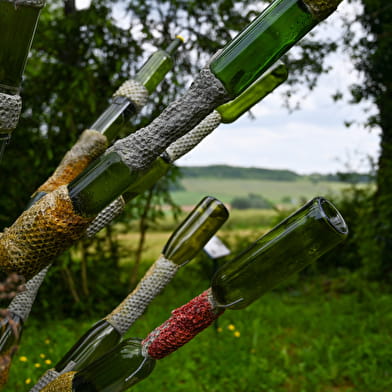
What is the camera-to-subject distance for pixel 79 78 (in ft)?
11.6

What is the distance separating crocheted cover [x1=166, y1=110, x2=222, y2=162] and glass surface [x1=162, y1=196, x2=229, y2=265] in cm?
10

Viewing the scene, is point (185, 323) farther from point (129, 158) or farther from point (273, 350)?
point (273, 350)

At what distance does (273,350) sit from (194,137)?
290 cm

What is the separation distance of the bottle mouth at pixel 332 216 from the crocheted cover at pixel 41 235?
27 cm

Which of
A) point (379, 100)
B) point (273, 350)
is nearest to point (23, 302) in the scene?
point (273, 350)

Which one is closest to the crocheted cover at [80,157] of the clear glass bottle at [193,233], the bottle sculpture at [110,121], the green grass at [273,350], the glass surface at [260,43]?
the bottle sculpture at [110,121]

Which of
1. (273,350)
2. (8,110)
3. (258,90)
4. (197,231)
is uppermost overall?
(8,110)

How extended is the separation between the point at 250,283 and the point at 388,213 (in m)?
4.21

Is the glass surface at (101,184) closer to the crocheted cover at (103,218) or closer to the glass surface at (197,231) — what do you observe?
the crocheted cover at (103,218)

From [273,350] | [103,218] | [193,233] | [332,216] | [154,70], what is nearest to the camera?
[332,216]

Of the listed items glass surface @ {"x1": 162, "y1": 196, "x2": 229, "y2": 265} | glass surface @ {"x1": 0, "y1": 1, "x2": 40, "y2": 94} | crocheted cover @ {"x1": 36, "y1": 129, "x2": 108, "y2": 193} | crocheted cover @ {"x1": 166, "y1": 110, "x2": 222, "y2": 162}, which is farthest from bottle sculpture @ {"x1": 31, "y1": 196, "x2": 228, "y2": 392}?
glass surface @ {"x1": 0, "y1": 1, "x2": 40, "y2": 94}

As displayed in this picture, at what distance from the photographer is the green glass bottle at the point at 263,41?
17.2 inches

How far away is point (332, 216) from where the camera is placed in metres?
0.56

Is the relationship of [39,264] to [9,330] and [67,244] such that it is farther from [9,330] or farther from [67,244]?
[9,330]
